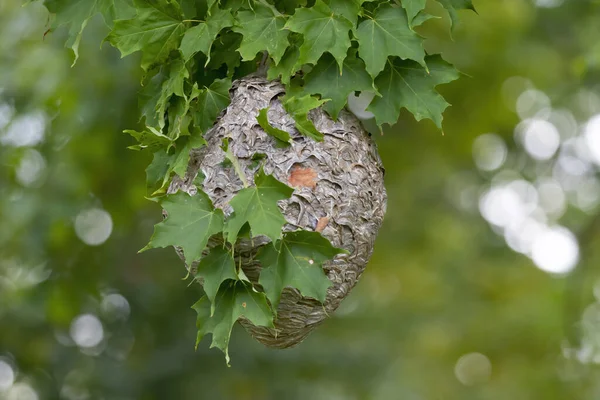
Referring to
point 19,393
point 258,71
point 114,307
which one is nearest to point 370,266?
point 114,307

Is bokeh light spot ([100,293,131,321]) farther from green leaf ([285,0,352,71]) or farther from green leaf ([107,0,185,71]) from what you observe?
green leaf ([285,0,352,71])

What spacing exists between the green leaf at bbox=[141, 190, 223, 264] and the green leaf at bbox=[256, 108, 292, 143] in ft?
0.66

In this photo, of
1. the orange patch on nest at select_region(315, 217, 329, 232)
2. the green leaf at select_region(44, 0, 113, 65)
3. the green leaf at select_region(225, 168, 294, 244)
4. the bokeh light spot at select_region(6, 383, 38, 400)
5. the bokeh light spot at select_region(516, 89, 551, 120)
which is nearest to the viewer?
the green leaf at select_region(225, 168, 294, 244)

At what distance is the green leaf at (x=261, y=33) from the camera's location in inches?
62.1

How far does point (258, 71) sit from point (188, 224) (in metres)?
0.46

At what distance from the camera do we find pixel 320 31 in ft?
4.98

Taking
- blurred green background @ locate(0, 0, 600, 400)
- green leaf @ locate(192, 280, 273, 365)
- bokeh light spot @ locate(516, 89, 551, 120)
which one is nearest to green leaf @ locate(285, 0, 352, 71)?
green leaf @ locate(192, 280, 273, 365)

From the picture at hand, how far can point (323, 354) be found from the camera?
4.95 m

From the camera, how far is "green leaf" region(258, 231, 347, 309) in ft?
4.89

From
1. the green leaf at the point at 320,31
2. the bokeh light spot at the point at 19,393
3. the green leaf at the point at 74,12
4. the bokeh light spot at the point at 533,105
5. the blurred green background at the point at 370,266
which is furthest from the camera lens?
the bokeh light spot at the point at 533,105

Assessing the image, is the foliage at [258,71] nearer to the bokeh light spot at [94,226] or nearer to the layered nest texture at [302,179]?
the layered nest texture at [302,179]

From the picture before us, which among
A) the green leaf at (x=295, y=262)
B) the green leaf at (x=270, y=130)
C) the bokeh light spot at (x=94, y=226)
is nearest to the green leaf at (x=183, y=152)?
the green leaf at (x=270, y=130)

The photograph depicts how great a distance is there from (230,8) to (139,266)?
3330 mm

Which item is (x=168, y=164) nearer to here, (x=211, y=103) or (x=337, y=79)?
(x=211, y=103)
